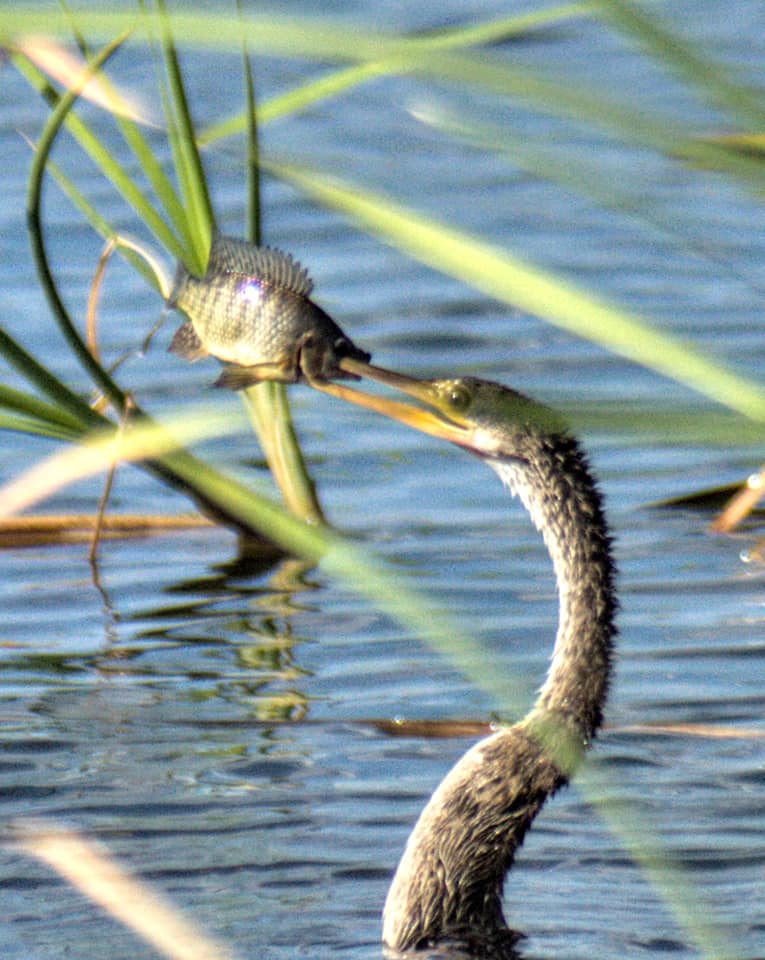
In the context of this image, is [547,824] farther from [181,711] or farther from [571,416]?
[571,416]

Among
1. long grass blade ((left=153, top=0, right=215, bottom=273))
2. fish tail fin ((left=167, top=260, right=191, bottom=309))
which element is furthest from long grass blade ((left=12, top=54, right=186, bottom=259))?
fish tail fin ((left=167, top=260, right=191, bottom=309))

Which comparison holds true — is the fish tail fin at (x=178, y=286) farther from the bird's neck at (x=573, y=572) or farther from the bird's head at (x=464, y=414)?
the bird's neck at (x=573, y=572)

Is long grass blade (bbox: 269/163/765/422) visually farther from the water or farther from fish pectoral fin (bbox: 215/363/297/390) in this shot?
fish pectoral fin (bbox: 215/363/297/390)

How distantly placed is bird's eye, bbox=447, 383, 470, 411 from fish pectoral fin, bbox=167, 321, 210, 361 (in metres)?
0.45

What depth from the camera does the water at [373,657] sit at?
160 inches

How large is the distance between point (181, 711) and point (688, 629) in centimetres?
155

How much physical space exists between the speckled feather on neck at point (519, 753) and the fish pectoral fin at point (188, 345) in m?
0.59

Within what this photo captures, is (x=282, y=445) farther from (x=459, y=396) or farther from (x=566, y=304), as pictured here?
(x=566, y=304)

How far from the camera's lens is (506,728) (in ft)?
13.1

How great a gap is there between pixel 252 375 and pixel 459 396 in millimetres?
524

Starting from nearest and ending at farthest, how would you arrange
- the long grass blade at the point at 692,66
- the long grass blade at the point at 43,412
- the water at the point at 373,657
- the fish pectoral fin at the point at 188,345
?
the long grass blade at the point at 692,66
the fish pectoral fin at the point at 188,345
the water at the point at 373,657
the long grass blade at the point at 43,412

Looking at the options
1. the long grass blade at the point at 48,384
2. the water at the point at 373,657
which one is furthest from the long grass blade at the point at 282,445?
the long grass blade at the point at 48,384

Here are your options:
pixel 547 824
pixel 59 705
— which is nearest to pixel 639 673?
pixel 547 824

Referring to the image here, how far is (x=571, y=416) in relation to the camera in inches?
55.7
